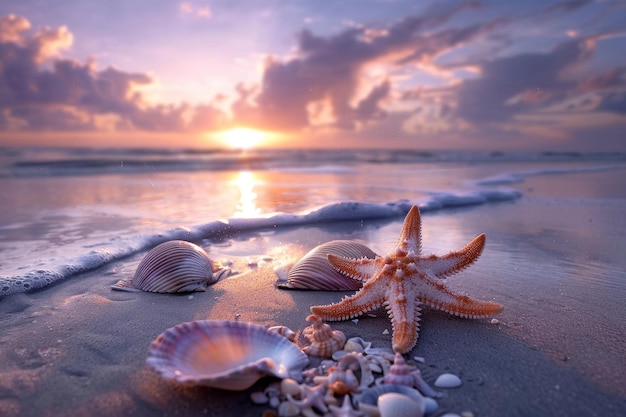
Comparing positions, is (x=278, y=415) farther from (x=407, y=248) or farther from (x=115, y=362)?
(x=407, y=248)

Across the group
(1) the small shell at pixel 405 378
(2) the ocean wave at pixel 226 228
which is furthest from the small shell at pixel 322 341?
(2) the ocean wave at pixel 226 228

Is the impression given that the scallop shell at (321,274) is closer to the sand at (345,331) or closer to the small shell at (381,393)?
the sand at (345,331)

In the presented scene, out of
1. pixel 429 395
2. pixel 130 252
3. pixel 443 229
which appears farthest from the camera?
pixel 443 229

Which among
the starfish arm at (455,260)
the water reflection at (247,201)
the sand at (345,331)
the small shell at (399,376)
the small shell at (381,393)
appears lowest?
the sand at (345,331)

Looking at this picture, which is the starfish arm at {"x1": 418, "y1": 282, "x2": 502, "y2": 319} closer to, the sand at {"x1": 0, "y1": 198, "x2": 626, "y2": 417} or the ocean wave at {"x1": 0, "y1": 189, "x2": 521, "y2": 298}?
the sand at {"x1": 0, "y1": 198, "x2": 626, "y2": 417}

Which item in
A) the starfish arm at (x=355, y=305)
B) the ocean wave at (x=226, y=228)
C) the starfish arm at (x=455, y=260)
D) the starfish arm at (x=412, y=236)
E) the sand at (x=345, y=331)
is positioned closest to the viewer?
the sand at (x=345, y=331)

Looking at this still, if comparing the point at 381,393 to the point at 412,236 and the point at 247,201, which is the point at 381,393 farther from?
the point at 247,201

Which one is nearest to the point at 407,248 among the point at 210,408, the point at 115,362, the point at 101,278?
the point at 210,408

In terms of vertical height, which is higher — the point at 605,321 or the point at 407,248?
the point at 407,248
